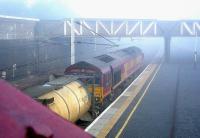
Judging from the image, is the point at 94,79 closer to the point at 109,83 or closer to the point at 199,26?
the point at 109,83

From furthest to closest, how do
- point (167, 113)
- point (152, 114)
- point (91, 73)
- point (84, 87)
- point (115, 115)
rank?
point (91, 73) < point (167, 113) < point (152, 114) < point (115, 115) < point (84, 87)

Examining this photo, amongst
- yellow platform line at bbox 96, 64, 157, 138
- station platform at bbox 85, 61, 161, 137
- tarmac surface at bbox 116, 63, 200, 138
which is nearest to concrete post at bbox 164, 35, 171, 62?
tarmac surface at bbox 116, 63, 200, 138

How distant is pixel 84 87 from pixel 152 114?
19.8 feet

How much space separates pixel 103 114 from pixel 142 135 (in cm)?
495

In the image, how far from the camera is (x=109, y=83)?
2683 cm

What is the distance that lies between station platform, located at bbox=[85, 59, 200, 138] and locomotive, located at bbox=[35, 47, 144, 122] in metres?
1.21

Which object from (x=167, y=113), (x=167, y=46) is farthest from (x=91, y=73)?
(x=167, y=46)

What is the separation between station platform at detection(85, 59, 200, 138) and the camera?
1930cm

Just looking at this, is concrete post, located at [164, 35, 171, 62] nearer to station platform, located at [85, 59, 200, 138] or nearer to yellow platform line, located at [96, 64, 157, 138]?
station platform, located at [85, 59, 200, 138]

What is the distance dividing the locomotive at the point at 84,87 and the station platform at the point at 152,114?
3.98 feet

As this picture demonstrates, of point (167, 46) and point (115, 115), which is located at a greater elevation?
point (167, 46)

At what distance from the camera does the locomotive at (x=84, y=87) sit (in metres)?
16.0

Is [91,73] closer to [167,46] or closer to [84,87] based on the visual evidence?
[84,87]

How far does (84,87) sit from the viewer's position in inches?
814
